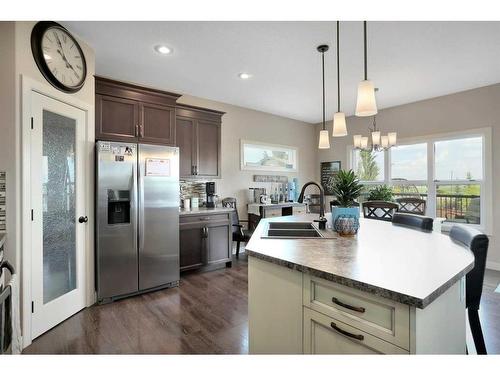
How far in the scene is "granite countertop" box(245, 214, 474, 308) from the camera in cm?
88

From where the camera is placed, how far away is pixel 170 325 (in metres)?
2.21

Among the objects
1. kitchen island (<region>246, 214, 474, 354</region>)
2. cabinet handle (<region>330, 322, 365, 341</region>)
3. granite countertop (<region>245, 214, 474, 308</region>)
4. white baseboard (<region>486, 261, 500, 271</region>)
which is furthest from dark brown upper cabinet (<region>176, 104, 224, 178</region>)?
white baseboard (<region>486, 261, 500, 271</region>)

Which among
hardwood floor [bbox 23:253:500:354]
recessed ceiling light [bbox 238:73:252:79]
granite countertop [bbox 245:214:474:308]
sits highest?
recessed ceiling light [bbox 238:73:252:79]

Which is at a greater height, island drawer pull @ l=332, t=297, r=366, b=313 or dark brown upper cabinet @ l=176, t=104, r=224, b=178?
dark brown upper cabinet @ l=176, t=104, r=224, b=178

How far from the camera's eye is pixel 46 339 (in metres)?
2.01

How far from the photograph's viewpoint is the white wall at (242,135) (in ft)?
14.4

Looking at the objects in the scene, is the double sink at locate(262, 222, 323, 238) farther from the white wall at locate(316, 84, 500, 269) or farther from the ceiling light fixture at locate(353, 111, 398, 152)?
the white wall at locate(316, 84, 500, 269)

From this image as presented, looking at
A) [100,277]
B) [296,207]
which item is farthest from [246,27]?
[296,207]

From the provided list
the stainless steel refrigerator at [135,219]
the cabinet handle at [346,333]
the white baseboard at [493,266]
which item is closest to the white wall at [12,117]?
the stainless steel refrigerator at [135,219]

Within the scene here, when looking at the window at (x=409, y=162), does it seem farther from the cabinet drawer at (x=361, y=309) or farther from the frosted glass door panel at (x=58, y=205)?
the frosted glass door panel at (x=58, y=205)

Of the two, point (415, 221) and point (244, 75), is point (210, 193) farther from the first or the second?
point (415, 221)

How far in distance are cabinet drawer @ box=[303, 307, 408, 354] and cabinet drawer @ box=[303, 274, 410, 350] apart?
0.02m

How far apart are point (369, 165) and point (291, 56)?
317 cm

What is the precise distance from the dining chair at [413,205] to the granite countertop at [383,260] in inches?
77.5
